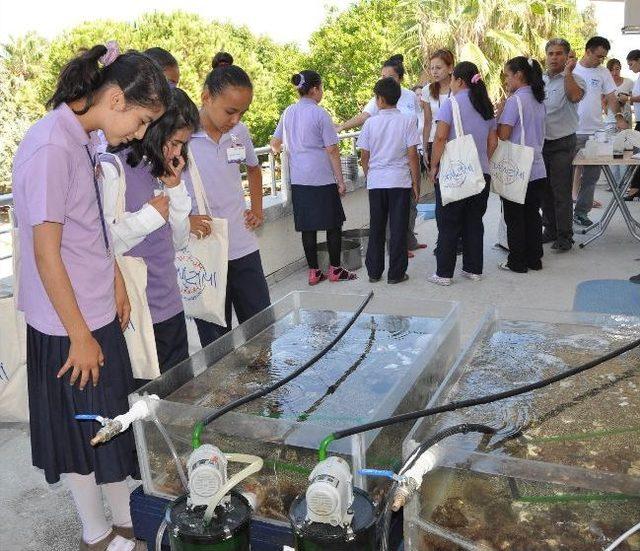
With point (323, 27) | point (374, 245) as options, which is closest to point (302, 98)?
point (374, 245)

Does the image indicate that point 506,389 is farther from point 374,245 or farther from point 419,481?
point 374,245

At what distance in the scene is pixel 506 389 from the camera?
1661 mm

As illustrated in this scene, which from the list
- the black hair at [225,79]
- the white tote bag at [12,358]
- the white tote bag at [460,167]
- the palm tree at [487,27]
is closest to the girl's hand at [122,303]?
the white tote bag at [12,358]

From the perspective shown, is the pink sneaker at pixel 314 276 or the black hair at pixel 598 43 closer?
the pink sneaker at pixel 314 276

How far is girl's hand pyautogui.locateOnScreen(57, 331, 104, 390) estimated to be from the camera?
177 centimetres

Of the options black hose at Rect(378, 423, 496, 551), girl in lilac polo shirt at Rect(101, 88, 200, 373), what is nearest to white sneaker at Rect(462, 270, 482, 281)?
girl in lilac polo shirt at Rect(101, 88, 200, 373)

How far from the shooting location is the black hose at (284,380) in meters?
1.45

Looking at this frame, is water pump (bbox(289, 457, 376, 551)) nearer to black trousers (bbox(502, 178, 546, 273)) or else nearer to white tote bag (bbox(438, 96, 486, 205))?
white tote bag (bbox(438, 96, 486, 205))

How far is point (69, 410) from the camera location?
188 cm

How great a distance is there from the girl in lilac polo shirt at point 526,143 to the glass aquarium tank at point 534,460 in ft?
11.0

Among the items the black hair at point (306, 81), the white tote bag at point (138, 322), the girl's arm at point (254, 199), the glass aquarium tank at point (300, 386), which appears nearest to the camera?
the glass aquarium tank at point (300, 386)

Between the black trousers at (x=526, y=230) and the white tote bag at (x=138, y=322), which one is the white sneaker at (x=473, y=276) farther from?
the white tote bag at (x=138, y=322)

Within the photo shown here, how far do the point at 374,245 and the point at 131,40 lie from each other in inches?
951

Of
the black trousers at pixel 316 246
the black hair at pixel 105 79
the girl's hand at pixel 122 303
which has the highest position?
the black hair at pixel 105 79
